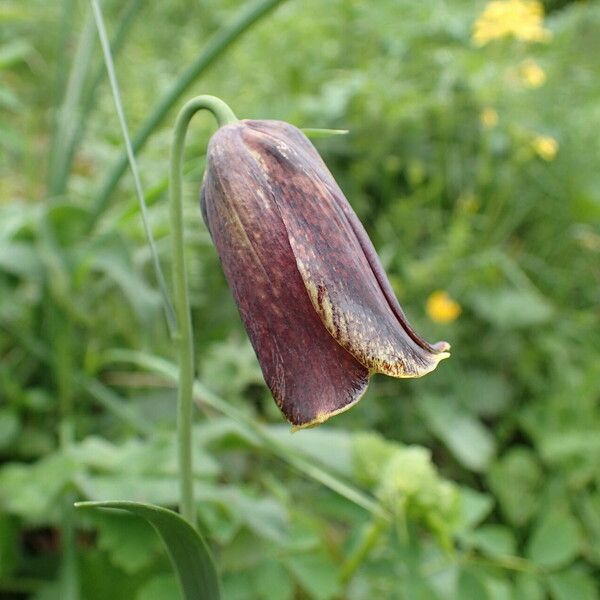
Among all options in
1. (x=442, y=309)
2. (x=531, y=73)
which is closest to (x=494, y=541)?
(x=442, y=309)

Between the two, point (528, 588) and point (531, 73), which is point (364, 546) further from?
point (531, 73)

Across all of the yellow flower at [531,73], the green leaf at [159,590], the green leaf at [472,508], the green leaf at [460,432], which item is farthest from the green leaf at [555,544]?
the yellow flower at [531,73]

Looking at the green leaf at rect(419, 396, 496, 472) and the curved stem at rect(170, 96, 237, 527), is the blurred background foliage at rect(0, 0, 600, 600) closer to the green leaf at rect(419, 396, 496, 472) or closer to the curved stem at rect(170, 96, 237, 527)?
the green leaf at rect(419, 396, 496, 472)

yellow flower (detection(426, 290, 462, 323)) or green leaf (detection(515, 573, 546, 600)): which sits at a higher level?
yellow flower (detection(426, 290, 462, 323))

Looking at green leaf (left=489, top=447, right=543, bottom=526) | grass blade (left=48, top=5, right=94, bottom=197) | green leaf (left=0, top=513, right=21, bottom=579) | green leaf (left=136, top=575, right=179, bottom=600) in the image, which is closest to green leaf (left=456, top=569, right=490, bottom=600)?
green leaf (left=136, top=575, right=179, bottom=600)

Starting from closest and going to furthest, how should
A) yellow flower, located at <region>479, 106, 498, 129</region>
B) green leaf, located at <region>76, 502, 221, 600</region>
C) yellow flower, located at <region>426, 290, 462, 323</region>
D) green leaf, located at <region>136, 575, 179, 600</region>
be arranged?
green leaf, located at <region>76, 502, 221, 600</region>
green leaf, located at <region>136, 575, 179, 600</region>
yellow flower, located at <region>426, 290, 462, 323</region>
yellow flower, located at <region>479, 106, 498, 129</region>

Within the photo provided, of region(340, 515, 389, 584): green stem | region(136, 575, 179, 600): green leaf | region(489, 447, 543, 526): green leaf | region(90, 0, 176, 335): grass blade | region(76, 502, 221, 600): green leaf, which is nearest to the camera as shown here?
region(76, 502, 221, 600): green leaf

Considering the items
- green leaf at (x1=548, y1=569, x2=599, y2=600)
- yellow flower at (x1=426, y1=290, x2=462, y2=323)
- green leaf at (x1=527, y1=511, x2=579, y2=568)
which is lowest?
green leaf at (x1=548, y1=569, x2=599, y2=600)

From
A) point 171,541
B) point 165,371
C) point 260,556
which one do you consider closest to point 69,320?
point 165,371
